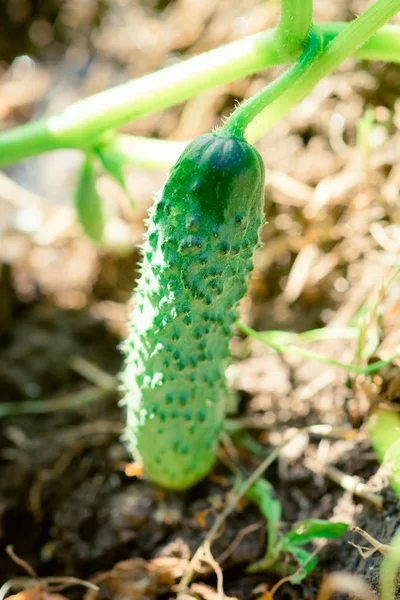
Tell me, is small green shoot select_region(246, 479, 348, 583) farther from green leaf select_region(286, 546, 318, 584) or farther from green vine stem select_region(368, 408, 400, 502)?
green vine stem select_region(368, 408, 400, 502)

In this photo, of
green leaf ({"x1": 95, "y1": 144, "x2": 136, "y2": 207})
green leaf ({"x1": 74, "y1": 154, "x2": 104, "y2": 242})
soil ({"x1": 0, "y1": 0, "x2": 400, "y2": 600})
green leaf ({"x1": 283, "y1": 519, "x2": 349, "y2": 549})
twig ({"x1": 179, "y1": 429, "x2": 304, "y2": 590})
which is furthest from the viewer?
green leaf ({"x1": 74, "y1": 154, "x2": 104, "y2": 242})

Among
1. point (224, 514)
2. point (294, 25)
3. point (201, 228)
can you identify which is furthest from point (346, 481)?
point (294, 25)

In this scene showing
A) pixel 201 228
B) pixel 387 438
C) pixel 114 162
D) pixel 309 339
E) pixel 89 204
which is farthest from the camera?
pixel 89 204

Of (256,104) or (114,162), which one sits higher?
(256,104)

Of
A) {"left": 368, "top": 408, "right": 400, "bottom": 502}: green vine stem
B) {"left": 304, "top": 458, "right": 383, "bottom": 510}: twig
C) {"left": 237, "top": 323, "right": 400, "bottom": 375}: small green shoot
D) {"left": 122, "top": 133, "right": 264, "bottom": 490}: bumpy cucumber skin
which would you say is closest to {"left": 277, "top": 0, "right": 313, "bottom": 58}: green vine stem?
{"left": 122, "top": 133, "right": 264, "bottom": 490}: bumpy cucumber skin

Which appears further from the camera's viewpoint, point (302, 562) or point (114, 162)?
point (114, 162)

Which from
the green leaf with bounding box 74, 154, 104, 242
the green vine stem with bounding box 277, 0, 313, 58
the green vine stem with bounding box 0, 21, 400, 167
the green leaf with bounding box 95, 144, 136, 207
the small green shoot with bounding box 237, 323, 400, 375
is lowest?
the small green shoot with bounding box 237, 323, 400, 375

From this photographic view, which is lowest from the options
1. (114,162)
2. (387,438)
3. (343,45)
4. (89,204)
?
(387,438)

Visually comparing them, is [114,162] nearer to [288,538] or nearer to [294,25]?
[294,25]
